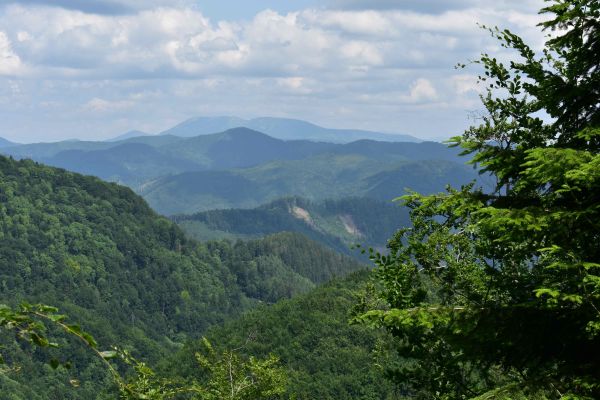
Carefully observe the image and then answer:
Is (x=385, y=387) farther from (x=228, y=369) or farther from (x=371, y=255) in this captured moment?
(x=371, y=255)

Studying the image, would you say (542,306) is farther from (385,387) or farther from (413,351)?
(385,387)

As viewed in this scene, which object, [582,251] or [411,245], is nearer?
[582,251]

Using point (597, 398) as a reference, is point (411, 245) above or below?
above

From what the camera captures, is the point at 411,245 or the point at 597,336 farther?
A: the point at 411,245

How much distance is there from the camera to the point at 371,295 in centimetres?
2538

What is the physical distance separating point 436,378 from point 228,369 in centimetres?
1441

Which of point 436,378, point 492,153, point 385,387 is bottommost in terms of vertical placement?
point 385,387

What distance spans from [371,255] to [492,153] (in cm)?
516

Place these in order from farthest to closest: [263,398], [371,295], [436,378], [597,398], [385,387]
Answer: [385,387], [263,398], [371,295], [436,378], [597,398]

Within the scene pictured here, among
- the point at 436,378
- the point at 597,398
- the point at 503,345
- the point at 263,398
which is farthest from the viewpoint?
the point at 263,398

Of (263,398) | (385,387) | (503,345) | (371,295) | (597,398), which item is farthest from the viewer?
(385,387)

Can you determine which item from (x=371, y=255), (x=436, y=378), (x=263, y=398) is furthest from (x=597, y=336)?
(x=263, y=398)

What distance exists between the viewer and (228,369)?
2981 centimetres

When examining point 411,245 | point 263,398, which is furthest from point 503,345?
point 263,398
